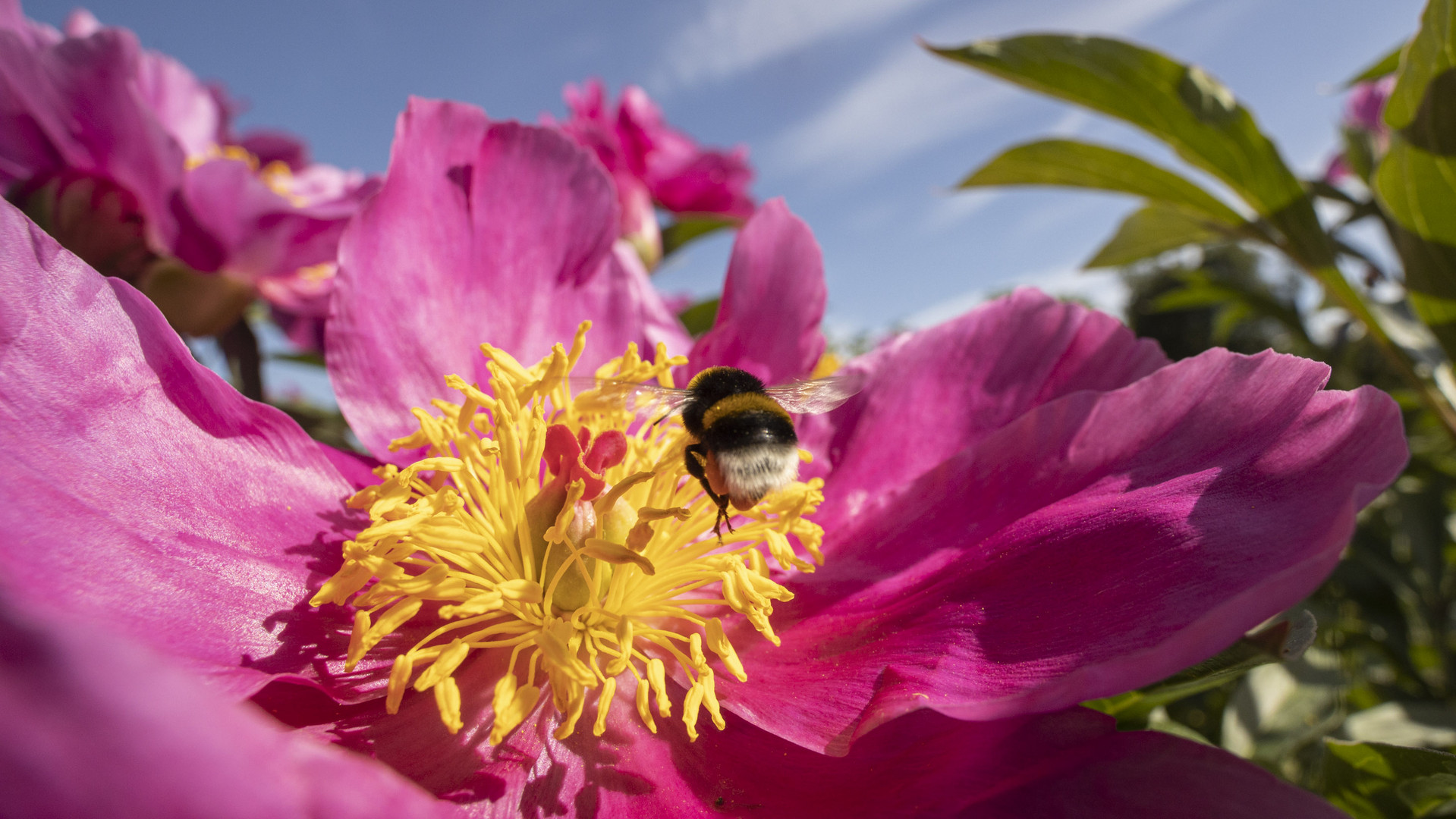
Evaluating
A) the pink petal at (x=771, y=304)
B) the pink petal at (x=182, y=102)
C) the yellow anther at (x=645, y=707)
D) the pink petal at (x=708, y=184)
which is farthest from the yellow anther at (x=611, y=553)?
the pink petal at (x=708, y=184)

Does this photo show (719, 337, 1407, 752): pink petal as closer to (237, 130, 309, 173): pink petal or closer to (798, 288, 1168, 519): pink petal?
(798, 288, 1168, 519): pink petal

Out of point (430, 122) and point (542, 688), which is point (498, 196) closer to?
point (430, 122)

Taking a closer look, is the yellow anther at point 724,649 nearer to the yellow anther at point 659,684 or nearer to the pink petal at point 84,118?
the yellow anther at point 659,684

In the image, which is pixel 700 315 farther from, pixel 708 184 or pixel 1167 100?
pixel 1167 100

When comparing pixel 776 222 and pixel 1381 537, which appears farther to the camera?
pixel 1381 537

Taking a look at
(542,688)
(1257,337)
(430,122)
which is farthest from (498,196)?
(1257,337)

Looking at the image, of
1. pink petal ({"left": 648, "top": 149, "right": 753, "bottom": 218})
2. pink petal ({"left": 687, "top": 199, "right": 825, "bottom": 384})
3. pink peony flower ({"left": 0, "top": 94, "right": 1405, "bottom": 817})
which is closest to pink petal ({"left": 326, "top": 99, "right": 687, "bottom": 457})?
pink peony flower ({"left": 0, "top": 94, "right": 1405, "bottom": 817})

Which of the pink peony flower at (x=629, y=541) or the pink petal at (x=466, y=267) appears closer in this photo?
the pink peony flower at (x=629, y=541)
